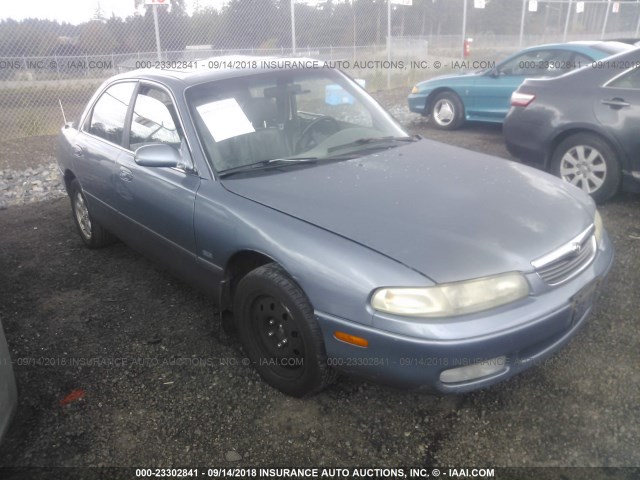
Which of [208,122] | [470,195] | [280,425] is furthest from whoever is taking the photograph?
[208,122]

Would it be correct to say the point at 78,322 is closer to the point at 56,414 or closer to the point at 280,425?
the point at 56,414

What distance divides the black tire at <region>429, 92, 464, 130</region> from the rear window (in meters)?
2.18

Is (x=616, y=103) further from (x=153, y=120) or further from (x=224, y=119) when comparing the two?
(x=153, y=120)

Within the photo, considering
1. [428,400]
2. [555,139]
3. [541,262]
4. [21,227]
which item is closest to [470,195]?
[541,262]

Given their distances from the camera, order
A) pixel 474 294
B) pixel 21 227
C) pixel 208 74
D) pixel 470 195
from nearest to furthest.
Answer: pixel 474 294, pixel 470 195, pixel 208 74, pixel 21 227

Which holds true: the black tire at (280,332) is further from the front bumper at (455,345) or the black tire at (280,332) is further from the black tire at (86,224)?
the black tire at (86,224)

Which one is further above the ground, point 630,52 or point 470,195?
point 630,52

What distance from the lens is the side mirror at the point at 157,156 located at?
2.94m

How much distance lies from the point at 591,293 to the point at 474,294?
0.79 metres

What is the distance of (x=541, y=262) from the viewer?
89.2 inches

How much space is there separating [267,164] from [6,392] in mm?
1725

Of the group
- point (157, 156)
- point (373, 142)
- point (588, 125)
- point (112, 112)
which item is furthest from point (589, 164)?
point (112, 112)

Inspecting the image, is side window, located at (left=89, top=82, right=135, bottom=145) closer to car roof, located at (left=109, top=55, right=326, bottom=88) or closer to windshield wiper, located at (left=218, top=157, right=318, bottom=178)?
car roof, located at (left=109, top=55, right=326, bottom=88)

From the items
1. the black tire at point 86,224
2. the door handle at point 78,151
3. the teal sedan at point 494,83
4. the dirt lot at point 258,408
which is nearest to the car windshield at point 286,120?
the dirt lot at point 258,408
